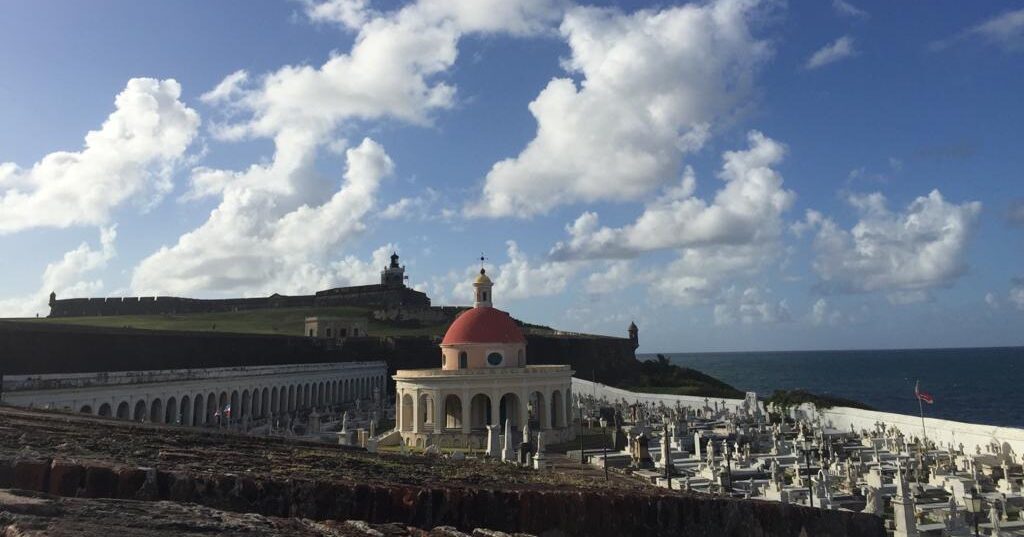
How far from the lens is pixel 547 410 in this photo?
3838cm

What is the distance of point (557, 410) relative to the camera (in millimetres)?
39812

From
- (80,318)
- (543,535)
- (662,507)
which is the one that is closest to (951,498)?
(662,507)

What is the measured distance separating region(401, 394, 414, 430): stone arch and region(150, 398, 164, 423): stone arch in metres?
12.3

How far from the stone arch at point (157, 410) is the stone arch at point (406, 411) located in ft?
40.4

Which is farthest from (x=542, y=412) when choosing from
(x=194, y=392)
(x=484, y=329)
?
(x=194, y=392)

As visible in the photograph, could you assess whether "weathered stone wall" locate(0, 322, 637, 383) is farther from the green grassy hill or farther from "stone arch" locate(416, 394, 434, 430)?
"stone arch" locate(416, 394, 434, 430)

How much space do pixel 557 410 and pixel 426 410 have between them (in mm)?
7347

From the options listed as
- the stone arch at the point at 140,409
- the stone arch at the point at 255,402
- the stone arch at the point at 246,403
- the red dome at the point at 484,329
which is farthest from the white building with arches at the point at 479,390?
the stone arch at the point at 255,402

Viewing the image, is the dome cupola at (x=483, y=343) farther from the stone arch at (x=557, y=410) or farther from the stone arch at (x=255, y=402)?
the stone arch at (x=255, y=402)

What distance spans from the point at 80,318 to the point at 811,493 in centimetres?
9093

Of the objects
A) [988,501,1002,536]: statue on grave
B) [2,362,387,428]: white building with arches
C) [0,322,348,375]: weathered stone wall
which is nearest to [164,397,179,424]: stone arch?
[2,362,387,428]: white building with arches

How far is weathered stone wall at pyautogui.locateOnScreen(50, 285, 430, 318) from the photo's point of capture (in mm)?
92188

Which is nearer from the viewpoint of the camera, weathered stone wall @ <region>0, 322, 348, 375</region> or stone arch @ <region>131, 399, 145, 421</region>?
stone arch @ <region>131, 399, 145, 421</region>

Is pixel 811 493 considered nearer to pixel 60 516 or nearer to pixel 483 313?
pixel 60 516
